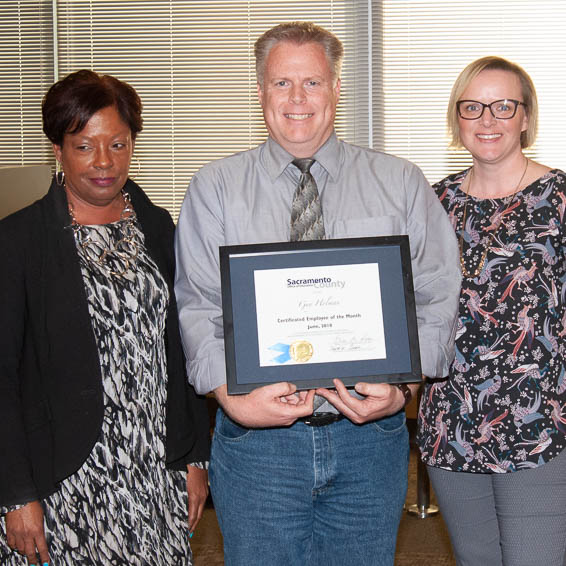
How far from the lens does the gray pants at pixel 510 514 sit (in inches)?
→ 83.7

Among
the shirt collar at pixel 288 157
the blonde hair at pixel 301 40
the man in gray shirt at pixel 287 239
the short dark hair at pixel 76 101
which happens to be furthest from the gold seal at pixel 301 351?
the short dark hair at pixel 76 101

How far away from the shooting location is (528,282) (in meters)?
2.14

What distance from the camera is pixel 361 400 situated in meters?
1.77

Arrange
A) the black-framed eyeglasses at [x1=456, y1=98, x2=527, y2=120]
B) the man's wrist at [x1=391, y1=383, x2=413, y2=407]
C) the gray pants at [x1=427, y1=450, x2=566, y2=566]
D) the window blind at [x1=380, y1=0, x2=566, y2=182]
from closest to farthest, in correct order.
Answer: the man's wrist at [x1=391, y1=383, x2=413, y2=407] < the gray pants at [x1=427, y1=450, x2=566, y2=566] < the black-framed eyeglasses at [x1=456, y1=98, x2=527, y2=120] < the window blind at [x1=380, y1=0, x2=566, y2=182]

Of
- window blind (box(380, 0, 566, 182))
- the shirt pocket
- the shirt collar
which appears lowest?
the shirt pocket

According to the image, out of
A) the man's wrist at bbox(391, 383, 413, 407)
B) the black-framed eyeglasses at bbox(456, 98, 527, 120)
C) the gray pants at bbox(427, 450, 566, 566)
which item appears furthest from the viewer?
the black-framed eyeglasses at bbox(456, 98, 527, 120)

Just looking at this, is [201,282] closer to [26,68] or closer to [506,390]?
[506,390]

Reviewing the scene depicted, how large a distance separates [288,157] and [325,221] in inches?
7.8

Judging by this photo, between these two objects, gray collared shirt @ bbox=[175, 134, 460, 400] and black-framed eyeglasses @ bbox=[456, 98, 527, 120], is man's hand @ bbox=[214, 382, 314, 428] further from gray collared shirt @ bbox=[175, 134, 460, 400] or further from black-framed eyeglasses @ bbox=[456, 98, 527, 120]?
black-framed eyeglasses @ bbox=[456, 98, 527, 120]

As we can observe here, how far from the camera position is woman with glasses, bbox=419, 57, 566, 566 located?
83.8 inches

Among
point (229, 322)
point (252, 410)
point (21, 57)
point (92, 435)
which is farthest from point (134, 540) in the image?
point (21, 57)

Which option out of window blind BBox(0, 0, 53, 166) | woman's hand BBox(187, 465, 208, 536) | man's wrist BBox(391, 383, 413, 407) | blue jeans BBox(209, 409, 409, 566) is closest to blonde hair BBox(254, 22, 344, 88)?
man's wrist BBox(391, 383, 413, 407)

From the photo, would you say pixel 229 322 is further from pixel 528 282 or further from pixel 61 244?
pixel 528 282
